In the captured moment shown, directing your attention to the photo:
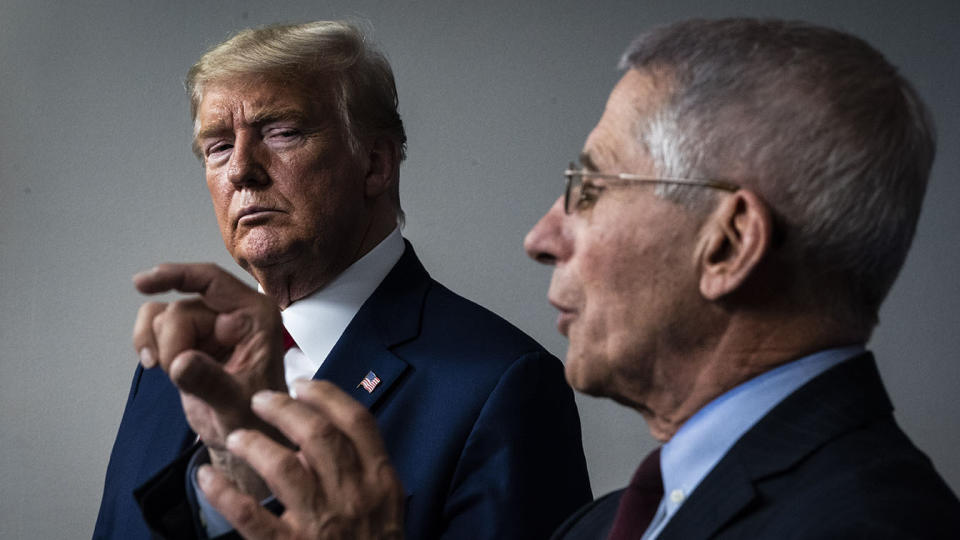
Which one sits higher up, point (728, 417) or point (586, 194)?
point (586, 194)

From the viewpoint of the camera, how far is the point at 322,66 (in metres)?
1.95

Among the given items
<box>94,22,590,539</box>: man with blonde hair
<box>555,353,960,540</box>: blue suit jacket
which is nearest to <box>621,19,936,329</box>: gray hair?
<box>555,353,960,540</box>: blue suit jacket

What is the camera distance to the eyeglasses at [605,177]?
118cm

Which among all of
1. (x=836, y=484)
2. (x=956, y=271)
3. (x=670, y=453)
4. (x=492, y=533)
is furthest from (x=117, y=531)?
(x=956, y=271)

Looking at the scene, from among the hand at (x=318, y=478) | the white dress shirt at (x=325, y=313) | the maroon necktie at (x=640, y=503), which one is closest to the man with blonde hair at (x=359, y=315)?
the white dress shirt at (x=325, y=313)

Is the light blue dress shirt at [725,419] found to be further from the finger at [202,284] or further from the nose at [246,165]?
the nose at [246,165]

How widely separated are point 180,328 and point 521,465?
589mm

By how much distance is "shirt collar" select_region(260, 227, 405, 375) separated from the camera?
73.8 inches

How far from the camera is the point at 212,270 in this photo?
1358 mm

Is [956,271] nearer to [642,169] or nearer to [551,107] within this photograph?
[551,107]

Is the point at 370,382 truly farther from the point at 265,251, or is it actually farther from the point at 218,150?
the point at 218,150

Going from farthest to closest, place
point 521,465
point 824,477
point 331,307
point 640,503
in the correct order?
point 331,307, point 521,465, point 640,503, point 824,477

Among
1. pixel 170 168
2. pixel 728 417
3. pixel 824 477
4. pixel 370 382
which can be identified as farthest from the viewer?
pixel 170 168

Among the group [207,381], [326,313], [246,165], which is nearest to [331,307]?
[326,313]
